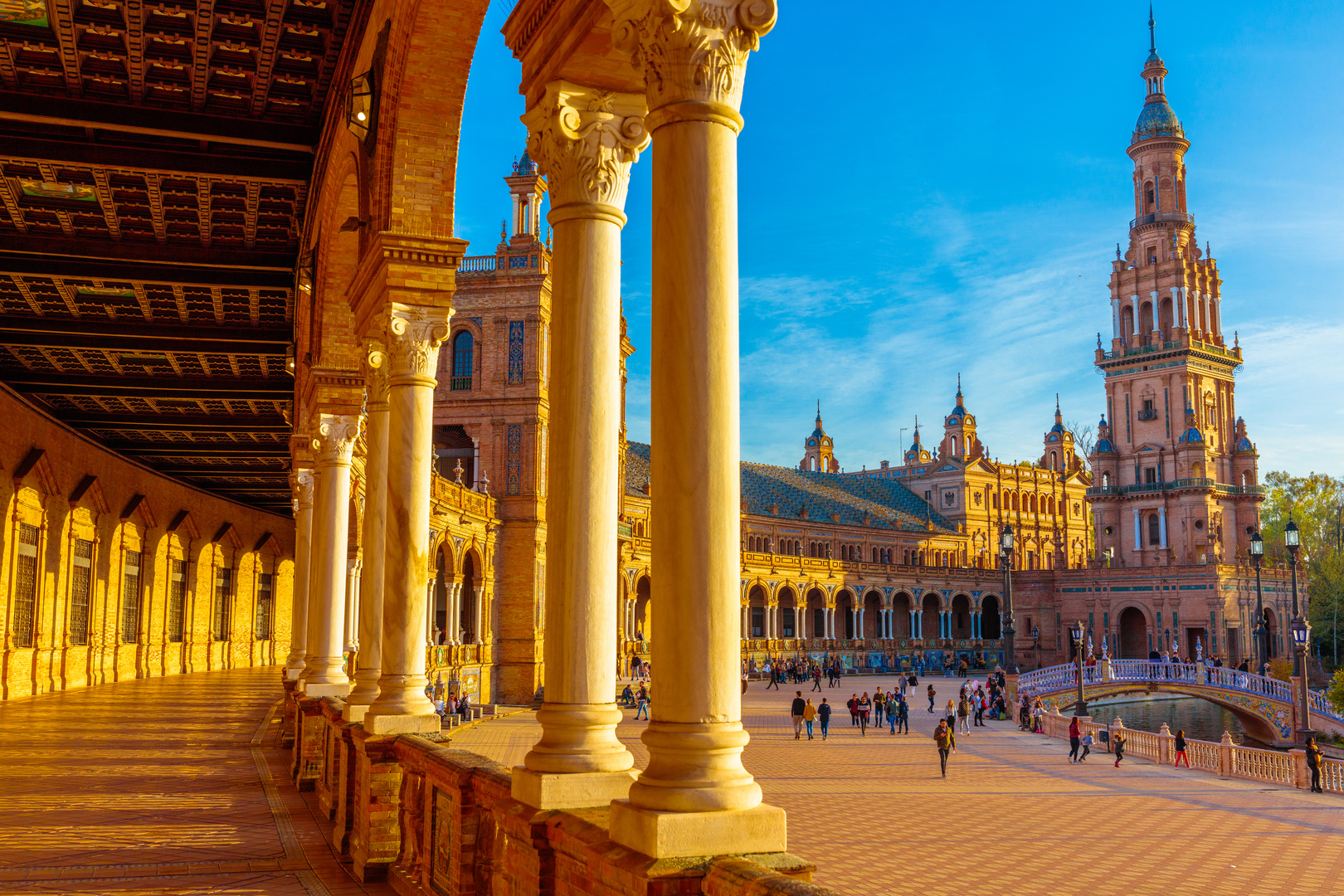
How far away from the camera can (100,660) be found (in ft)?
92.1

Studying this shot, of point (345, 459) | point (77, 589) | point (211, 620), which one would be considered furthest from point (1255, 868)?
point (211, 620)

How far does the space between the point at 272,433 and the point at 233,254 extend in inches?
454

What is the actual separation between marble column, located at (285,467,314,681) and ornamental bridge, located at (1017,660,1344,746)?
30387 mm

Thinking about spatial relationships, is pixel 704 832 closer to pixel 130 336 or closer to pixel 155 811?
pixel 155 811

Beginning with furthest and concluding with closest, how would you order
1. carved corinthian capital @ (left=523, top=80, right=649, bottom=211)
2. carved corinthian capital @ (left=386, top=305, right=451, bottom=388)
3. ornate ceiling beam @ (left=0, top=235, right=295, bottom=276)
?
ornate ceiling beam @ (left=0, top=235, right=295, bottom=276), carved corinthian capital @ (left=386, top=305, right=451, bottom=388), carved corinthian capital @ (left=523, top=80, right=649, bottom=211)

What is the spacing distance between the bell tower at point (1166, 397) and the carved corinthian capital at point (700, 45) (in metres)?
81.3

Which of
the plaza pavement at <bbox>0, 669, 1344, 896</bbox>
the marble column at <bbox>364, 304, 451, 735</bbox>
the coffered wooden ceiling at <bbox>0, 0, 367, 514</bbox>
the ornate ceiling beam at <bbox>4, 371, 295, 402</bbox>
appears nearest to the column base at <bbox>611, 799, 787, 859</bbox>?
the plaza pavement at <bbox>0, 669, 1344, 896</bbox>

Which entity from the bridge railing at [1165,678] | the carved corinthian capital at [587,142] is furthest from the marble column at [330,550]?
the bridge railing at [1165,678]

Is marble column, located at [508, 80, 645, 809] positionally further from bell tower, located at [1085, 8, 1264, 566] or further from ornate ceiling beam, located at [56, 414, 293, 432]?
bell tower, located at [1085, 8, 1264, 566]

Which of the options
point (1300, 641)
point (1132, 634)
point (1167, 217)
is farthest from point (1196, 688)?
point (1167, 217)

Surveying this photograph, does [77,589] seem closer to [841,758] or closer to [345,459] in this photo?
[345,459]

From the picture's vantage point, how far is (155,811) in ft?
34.5

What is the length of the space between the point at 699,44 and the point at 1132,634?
257 ft

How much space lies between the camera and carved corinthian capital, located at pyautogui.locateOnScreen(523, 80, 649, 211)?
536 cm
